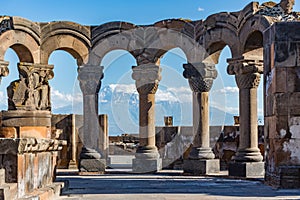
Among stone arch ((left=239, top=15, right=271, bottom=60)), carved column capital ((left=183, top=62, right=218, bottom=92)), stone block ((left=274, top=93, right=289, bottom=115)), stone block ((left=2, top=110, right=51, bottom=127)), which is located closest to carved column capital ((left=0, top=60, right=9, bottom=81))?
stone block ((left=2, top=110, right=51, bottom=127))

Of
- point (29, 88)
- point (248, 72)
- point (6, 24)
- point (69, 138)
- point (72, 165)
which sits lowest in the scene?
point (72, 165)

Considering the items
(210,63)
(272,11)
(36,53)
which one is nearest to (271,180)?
(272,11)

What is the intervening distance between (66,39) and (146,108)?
288cm

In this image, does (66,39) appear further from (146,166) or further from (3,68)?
(146,166)

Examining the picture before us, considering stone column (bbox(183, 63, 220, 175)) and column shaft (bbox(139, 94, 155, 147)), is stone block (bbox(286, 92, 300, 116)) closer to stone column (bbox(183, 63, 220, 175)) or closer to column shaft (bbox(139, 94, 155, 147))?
stone column (bbox(183, 63, 220, 175))

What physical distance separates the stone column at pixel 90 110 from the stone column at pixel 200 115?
2.50 m

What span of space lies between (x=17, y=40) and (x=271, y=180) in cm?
768

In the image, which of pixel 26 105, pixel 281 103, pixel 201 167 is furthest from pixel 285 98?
pixel 26 105

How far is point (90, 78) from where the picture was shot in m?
15.7

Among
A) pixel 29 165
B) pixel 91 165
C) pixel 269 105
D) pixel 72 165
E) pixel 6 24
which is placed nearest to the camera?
pixel 29 165

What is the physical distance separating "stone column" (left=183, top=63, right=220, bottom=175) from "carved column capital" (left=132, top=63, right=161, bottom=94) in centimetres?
91

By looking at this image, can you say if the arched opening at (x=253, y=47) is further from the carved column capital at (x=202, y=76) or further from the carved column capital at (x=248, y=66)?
the carved column capital at (x=202, y=76)

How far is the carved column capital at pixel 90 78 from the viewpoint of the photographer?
15750 millimetres

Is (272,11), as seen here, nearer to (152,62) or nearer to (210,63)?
(210,63)
